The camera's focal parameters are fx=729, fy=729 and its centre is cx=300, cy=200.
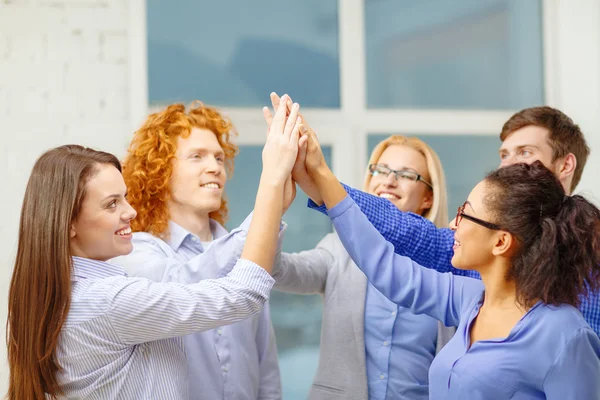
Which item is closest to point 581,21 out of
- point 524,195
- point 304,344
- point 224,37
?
point 224,37

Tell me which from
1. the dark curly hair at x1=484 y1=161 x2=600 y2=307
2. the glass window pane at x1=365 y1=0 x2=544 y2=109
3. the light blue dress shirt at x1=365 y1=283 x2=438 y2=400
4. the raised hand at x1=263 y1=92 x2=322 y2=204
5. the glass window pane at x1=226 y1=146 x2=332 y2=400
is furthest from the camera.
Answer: the glass window pane at x1=365 y1=0 x2=544 y2=109

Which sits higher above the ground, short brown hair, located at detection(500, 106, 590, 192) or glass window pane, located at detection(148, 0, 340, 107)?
glass window pane, located at detection(148, 0, 340, 107)

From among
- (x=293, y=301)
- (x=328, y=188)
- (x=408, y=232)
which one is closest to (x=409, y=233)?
(x=408, y=232)

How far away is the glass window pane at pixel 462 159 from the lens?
4.00 meters

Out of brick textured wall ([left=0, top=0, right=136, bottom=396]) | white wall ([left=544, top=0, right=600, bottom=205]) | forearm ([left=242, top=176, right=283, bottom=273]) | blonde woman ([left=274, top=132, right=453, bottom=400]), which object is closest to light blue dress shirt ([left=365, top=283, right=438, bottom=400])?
blonde woman ([left=274, top=132, right=453, bottom=400])

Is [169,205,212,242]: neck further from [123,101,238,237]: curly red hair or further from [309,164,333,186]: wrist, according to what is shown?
[309,164,333,186]: wrist

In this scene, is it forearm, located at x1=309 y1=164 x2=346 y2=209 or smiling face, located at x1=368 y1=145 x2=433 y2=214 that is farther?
smiling face, located at x1=368 y1=145 x2=433 y2=214

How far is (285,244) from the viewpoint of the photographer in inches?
149

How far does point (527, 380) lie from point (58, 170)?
1.22m

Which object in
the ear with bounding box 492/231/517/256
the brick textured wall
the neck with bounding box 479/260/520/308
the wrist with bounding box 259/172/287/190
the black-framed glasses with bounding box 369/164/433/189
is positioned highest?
the brick textured wall

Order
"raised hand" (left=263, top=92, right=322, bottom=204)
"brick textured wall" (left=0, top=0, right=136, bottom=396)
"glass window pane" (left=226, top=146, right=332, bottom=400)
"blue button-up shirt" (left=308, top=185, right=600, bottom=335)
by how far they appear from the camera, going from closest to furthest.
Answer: "raised hand" (left=263, top=92, right=322, bottom=204) < "blue button-up shirt" (left=308, top=185, right=600, bottom=335) < "brick textured wall" (left=0, top=0, right=136, bottom=396) < "glass window pane" (left=226, top=146, right=332, bottom=400)

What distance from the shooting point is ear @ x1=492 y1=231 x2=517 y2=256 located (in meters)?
1.81

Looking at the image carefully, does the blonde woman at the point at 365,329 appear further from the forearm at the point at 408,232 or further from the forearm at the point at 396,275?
the forearm at the point at 396,275

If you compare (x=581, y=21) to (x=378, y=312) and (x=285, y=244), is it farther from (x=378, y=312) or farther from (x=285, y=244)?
(x=378, y=312)
